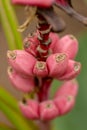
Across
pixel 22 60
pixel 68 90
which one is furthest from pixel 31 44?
pixel 68 90

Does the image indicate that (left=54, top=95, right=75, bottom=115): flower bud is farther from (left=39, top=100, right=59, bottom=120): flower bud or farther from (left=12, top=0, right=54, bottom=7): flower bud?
(left=12, top=0, right=54, bottom=7): flower bud

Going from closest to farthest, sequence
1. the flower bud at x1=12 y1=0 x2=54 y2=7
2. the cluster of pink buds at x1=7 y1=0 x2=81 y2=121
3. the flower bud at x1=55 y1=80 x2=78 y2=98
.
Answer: the flower bud at x1=12 y1=0 x2=54 y2=7, the cluster of pink buds at x1=7 y1=0 x2=81 y2=121, the flower bud at x1=55 y1=80 x2=78 y2=98

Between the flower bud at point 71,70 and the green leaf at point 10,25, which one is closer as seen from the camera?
the flower bud at point 71,70

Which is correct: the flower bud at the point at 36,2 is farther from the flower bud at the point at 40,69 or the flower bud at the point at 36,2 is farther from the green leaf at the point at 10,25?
the green leaf at the point at 10,25

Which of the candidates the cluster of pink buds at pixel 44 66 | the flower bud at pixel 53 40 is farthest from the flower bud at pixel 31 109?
the flower bud at pixel 53 40

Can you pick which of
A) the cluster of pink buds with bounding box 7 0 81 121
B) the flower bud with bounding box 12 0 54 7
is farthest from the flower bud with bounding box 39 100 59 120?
the flower bud with bounding box 12 0 54 7

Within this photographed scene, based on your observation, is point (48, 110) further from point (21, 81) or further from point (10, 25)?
point (10, 25)

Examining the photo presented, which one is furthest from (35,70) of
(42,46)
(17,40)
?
(17,40)
